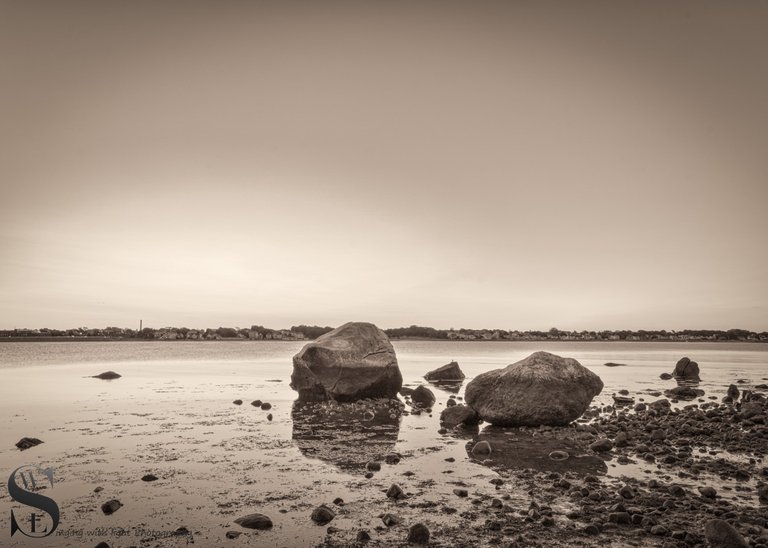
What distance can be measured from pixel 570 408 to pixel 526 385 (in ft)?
4.73

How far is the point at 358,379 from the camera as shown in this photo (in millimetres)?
20438

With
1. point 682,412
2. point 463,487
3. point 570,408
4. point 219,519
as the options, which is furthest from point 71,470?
point 682,412

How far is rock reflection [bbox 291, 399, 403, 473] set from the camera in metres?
11.0

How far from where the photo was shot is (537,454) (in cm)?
1112

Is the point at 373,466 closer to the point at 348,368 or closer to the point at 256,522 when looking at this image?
the point at 256,522

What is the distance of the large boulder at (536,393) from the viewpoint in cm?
1465

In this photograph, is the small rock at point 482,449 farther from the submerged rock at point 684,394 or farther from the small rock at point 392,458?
the submerged rock at point 684,394

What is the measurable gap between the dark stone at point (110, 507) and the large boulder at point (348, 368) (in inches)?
518

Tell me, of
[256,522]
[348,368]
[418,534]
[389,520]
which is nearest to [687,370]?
[348,368]

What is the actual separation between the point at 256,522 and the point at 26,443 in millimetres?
8775

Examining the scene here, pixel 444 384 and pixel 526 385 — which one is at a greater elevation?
pixel 526 385

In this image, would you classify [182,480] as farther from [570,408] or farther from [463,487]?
[570,408]

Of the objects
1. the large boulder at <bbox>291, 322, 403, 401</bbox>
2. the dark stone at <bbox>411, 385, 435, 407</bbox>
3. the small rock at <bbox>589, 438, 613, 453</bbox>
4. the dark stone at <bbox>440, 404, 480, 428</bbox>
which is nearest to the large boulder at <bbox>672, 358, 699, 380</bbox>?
the dark stone at <bbox>411, 385, 435, 407</bbox>

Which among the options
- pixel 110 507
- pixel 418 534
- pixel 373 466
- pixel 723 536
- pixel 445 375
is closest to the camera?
pixel 723 536
